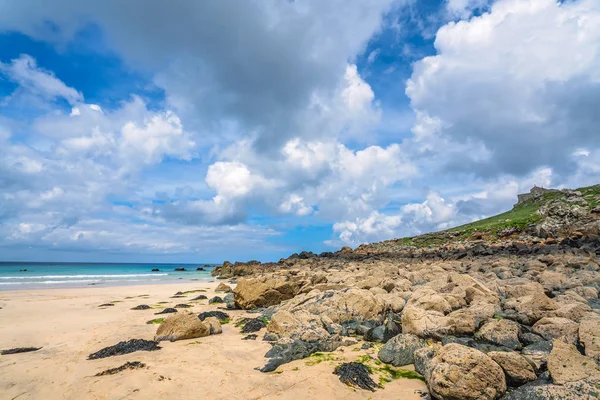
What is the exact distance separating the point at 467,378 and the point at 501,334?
2227mm

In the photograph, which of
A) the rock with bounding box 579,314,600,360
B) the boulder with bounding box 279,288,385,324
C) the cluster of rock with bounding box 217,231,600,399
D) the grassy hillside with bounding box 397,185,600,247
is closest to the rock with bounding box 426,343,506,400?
the cluster of rock with bounding box 217,231,600,399

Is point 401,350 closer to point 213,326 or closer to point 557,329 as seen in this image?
point 557,329

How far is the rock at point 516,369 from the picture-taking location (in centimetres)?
513

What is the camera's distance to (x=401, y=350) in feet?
22.7

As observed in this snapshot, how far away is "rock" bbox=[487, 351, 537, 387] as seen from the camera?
513 cm

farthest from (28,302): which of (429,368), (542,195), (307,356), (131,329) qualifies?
(542,195)

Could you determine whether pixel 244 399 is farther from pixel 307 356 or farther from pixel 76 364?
pixel 76 364

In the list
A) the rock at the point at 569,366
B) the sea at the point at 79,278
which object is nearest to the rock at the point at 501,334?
the rock at the point at 569,366

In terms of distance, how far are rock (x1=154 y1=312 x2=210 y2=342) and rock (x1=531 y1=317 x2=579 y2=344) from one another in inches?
322

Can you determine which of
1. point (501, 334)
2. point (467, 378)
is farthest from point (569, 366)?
point (501, 334)

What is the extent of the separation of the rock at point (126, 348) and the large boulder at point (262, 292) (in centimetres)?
645

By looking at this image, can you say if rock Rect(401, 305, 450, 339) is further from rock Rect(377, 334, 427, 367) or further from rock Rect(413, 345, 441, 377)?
rock Rect(413, 345, 441, 377)

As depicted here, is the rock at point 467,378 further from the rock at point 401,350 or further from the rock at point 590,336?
the rock at point 590,336

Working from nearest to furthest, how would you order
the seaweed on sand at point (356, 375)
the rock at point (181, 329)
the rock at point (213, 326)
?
1. the seaweed on sand at point (356, 375)
2. the rock at point (181, 329)
3. the rock at point (213, 326)
